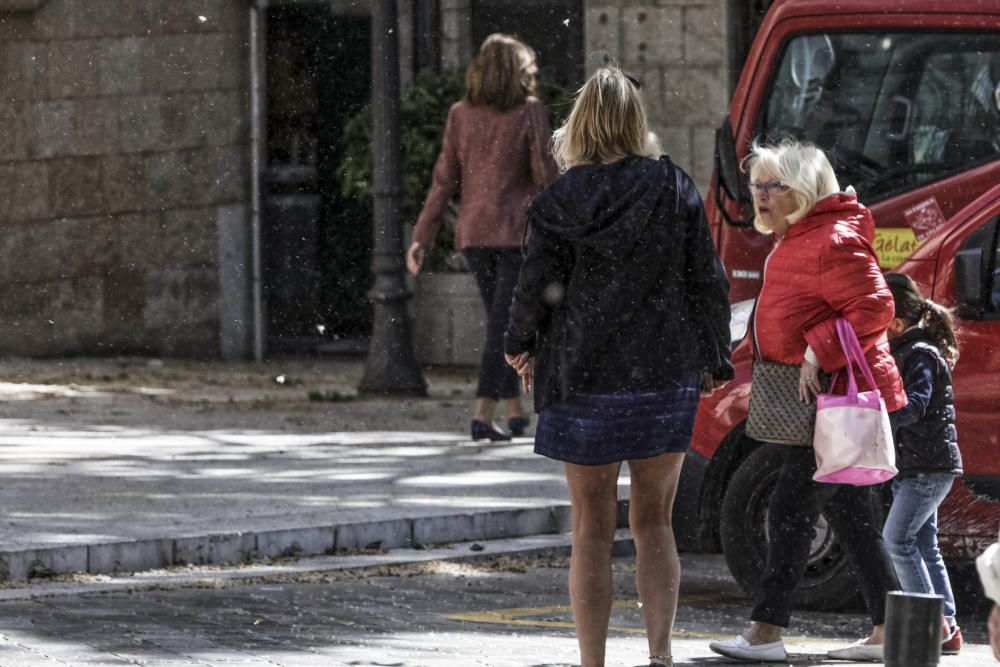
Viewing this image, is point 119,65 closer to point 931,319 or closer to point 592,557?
point 931,319

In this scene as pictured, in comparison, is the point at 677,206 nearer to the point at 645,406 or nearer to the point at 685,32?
the point at 645,406

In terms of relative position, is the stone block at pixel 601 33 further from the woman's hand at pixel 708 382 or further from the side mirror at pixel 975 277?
the woman's hand at pixel 708 382

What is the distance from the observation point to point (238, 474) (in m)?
10.6

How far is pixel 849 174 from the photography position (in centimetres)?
923

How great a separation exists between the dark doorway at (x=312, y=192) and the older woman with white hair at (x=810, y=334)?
34.2 ft

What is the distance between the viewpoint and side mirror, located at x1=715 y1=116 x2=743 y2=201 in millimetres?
9148

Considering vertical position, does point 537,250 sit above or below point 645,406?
above

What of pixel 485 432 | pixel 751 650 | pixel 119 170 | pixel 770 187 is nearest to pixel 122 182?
pixel 119 170

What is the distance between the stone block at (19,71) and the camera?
55.2 feet

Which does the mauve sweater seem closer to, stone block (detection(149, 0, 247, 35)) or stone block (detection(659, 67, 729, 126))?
stone block (detection(659, 67, 729, 126))

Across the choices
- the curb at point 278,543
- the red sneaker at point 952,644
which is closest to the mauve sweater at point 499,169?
the curb at point 278,543

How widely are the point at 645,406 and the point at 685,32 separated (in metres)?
10.3

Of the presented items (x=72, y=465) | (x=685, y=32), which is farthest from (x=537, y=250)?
(x=685, y=32)

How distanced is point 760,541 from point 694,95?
855 cm
